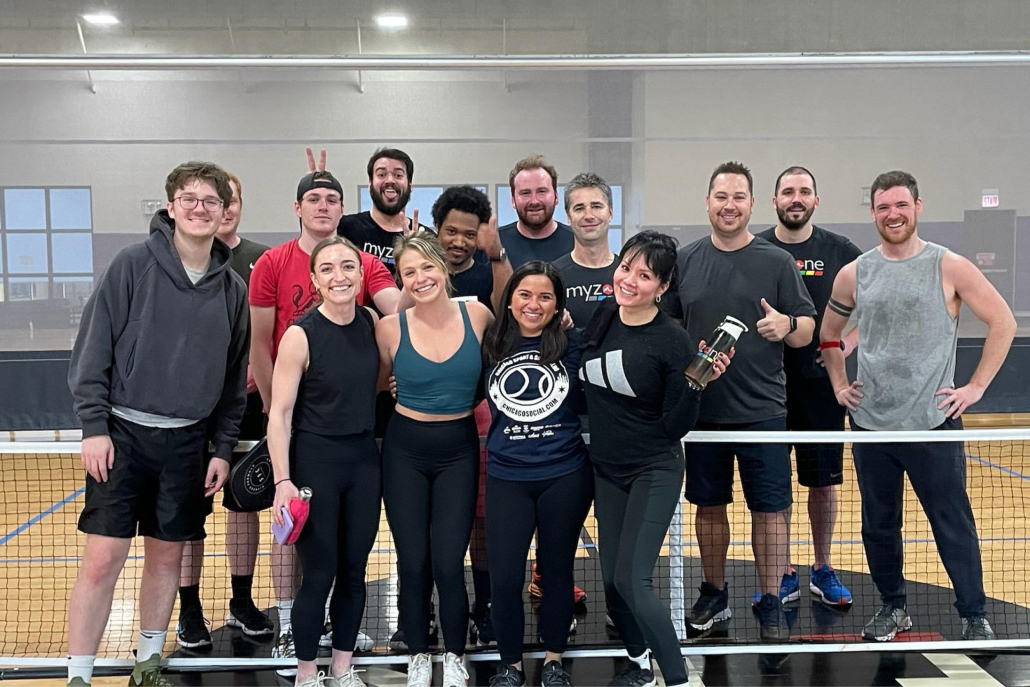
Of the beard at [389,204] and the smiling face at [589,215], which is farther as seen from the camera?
the beard at [389,204]

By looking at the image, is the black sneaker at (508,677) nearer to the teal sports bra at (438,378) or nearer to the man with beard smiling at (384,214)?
the teal sports bra at (438,378)

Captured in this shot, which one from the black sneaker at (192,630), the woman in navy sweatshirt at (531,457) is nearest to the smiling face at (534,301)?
the woman in navy sweatshirt at (531,457)

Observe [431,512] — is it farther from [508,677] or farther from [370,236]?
[370,236]

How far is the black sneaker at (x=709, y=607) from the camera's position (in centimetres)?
376

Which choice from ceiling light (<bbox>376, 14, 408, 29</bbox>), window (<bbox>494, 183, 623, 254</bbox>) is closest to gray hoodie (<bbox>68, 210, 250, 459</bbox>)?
window (<bbox>494, 183, 623, 254</bbox>)

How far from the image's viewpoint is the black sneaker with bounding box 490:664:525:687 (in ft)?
10.4

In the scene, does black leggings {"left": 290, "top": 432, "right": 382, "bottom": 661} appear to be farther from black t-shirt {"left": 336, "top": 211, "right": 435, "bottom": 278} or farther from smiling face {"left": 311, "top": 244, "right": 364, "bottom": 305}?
black t-shirt {"left": 336, "top": 211, "right": 435, "bottom": 278}

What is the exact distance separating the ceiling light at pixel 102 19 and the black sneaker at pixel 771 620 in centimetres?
761

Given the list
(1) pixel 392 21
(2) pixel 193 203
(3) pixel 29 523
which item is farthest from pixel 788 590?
(1) pixel 392 21

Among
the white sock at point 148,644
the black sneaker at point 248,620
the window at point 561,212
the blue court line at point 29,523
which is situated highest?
the window at point 561,212

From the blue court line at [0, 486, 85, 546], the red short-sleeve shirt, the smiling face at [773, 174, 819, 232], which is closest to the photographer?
the red short-sleeve shirt

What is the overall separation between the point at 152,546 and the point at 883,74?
7.31 metres

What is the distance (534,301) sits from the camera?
10.2 feet

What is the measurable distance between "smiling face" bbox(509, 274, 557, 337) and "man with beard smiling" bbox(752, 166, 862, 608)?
4.81ft
